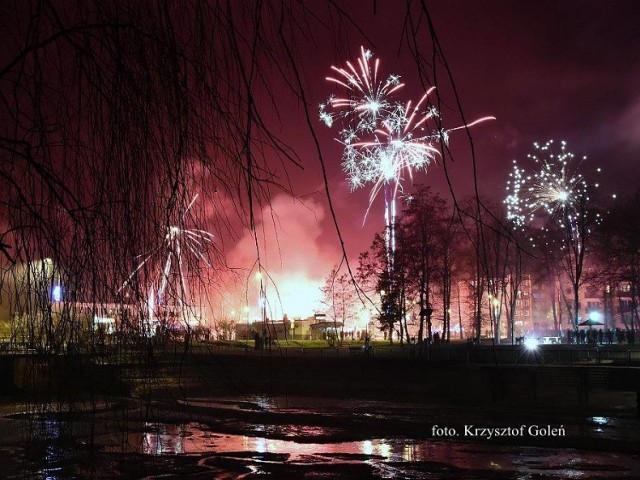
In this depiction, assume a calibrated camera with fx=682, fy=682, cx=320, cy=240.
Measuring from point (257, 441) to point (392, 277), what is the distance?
31.5 meters

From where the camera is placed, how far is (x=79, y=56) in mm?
2883

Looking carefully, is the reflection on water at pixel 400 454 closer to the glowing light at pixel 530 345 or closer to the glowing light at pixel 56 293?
the glowing light at pixel 56 293

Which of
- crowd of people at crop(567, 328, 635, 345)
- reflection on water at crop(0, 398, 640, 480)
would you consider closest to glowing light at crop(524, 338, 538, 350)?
crowd of people at crop(567, 328, 635, 345)

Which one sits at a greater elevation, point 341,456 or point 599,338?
point 599,338

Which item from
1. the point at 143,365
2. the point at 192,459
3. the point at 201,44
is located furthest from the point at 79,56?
the point at 192,459

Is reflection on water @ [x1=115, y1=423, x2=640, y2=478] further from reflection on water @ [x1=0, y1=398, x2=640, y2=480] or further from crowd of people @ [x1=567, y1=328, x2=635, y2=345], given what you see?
crowd of people @ [x1=567, y1=328, x2=635, y2=345]

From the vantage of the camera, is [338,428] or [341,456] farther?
[338,428]

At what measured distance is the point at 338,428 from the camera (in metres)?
19.7

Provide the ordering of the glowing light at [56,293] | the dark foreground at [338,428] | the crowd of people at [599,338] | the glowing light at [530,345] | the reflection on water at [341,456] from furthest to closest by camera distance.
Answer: the crowd of people at [599,338], the glowing light at [530,345], the reflection on water at [341,456], the dark foreground at [338,428], the glowing light at [56,293]

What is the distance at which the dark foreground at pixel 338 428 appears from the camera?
142 inches

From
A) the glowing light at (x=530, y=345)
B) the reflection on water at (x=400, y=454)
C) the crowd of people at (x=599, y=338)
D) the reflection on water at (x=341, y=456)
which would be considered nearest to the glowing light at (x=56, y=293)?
the reflection on water at (x=341, y=456)

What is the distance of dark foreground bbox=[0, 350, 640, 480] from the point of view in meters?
3.60

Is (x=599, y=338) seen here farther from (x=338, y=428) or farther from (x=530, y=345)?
(x=338, y=428)

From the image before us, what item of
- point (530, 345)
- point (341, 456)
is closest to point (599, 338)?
point (530, 345)
